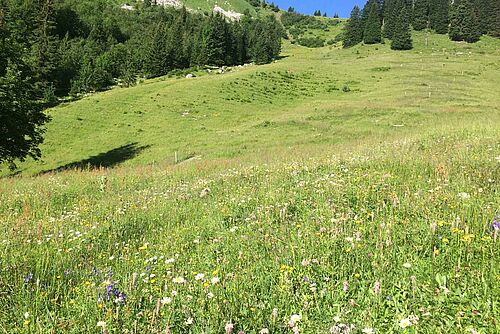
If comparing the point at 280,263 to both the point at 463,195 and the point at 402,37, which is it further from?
the point at 402,37

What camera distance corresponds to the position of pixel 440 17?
12575cm

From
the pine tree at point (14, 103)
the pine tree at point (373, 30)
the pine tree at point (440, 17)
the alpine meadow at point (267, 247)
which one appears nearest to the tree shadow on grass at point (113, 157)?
the pine tree at point (14, 103)

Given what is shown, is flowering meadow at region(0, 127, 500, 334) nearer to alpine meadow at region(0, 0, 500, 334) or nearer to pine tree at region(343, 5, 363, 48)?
alpine meadow at region(0, 0, 500, 334)

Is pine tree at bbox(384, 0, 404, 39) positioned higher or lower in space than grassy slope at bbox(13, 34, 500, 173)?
higher

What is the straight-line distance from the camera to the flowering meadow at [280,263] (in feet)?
10.6

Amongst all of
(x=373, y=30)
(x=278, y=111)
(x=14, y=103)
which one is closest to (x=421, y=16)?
(x=373, y=30)

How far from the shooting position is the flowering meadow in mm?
3234

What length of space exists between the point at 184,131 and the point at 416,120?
26.6 metres

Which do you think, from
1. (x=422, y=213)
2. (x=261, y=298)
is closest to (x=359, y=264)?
(x=261, y=298)

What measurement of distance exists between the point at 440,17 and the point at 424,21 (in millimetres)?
6109

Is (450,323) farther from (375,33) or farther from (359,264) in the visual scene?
(375,33)

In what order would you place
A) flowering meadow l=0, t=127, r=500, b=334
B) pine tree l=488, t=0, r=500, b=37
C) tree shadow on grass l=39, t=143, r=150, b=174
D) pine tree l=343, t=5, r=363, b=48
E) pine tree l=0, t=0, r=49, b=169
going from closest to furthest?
flowering meadow l=0, t=127, r=500, b=334, pine tree l=0, t=0, r=49, b=169, tree shadow on grass l=39, t=143, r=150, b=174, pine tree l=488, t=0, r=500, b=37, pine tree l=343, t=5, r=363, b=48

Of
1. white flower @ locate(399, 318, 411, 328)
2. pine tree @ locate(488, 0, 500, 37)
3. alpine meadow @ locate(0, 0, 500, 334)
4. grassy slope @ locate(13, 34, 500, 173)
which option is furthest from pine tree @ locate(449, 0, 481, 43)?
white flower @ locate(399, 318, 411, 328)

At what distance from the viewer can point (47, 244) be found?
20.1 ft
